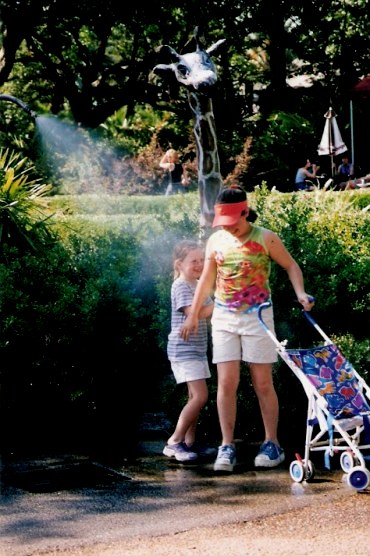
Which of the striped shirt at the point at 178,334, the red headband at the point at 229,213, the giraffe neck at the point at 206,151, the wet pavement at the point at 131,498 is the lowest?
the wet pavement at the point at 131,498

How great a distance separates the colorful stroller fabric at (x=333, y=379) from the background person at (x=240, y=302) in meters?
0.31

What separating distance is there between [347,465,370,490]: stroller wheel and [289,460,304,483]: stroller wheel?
0.38 meters

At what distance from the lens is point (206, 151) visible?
27.0 ft

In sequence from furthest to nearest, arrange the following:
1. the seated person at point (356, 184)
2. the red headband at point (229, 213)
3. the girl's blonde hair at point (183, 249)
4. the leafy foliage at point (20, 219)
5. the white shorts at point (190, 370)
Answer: the seated person at point (356, 184) < the leafy foliage at point (20, 219) < the girl's blonde hair at point (183, 249) < the white shorts at point (190, 370) < the red headband at point (229, 213)

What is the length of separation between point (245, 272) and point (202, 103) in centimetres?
232

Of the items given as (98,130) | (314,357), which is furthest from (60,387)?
(98,130)

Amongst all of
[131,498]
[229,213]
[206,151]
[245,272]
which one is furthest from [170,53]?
[131,498]

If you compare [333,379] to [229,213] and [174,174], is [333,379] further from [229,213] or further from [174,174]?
[174,174]

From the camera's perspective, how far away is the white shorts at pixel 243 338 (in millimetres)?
6305

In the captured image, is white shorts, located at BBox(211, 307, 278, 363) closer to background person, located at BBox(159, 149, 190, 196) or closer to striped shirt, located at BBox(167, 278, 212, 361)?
striped shirt, located at BBox(167, 278, 212, 361)

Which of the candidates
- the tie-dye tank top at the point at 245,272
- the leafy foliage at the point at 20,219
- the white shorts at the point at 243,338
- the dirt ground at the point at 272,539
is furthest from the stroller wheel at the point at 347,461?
the leafy foliage at the point at 20,219

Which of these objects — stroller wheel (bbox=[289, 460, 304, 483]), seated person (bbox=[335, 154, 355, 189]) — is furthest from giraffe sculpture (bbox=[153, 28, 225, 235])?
seated person (bbox=[335, 154, 355, 189])

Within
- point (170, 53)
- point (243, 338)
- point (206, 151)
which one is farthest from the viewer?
point (206, 151)

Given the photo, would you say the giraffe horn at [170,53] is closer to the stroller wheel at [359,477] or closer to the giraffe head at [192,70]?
the giraffe head at [192,70]
